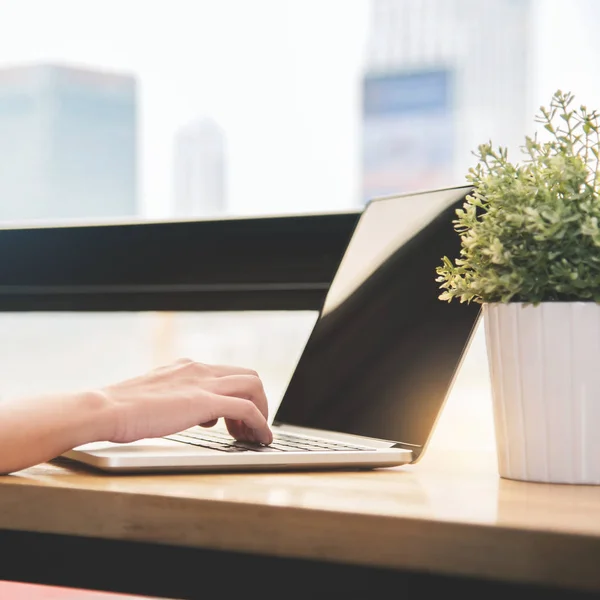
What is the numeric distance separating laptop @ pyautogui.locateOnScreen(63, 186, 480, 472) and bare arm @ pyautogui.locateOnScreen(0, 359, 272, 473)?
2 cm

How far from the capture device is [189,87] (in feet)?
5.63

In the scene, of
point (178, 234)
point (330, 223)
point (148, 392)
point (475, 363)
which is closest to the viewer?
point (148, 392)

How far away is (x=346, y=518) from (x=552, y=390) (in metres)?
0.27

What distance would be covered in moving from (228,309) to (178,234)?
6.4 inches

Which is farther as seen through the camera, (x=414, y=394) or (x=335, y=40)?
(x=335, y=40)

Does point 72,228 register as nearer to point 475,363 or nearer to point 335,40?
point 335,40

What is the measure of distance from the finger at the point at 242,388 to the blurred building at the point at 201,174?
2.36ft

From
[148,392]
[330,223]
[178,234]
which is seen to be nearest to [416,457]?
[148,392]

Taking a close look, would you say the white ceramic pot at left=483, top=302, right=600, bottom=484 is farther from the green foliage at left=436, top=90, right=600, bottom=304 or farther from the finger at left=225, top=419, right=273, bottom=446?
the finger at left=225, top=419, right=273, bottom=446

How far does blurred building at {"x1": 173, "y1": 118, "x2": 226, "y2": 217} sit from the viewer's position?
1661mm

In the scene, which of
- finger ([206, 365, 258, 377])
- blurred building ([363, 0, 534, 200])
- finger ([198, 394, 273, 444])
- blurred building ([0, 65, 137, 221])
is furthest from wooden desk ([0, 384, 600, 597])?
blurred building ([0, 65, 137, 221])

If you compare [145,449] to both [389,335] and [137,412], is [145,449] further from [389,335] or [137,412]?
[389,335]

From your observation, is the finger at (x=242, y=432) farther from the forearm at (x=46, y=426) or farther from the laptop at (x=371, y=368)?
the forearm at (x=46, y=426)

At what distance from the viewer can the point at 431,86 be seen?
155 cm
